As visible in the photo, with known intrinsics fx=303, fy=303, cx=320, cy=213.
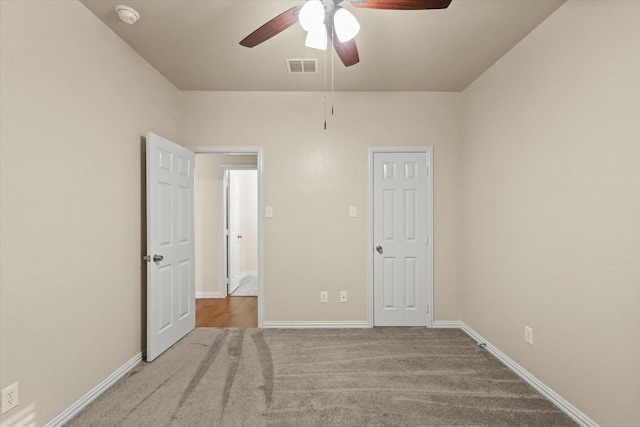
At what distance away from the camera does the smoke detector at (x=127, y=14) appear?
196cm

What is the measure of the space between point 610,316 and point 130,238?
3.26 metres

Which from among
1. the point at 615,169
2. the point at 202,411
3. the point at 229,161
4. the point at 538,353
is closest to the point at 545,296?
the point at 538,353

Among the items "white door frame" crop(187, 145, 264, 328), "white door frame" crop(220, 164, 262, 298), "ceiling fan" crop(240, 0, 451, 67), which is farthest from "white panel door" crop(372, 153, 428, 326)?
"white door frame" crop(220, 164, 262, 298)

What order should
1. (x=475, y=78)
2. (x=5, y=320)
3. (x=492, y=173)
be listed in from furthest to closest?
Answer: (x=475, y=78) → (x=492, y=173) → (x=5, y=320)

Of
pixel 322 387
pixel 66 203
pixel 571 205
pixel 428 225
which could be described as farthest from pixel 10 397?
pixel 428 225

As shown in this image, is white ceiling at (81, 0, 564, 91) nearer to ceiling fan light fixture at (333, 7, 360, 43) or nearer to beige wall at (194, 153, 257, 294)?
ceiling fan light fixture at (333, 7, 360, 43)

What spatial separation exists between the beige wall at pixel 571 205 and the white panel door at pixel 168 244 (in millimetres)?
2963

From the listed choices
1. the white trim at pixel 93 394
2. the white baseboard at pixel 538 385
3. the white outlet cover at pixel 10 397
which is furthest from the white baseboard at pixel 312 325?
the white outlet cover at pixel 10 397

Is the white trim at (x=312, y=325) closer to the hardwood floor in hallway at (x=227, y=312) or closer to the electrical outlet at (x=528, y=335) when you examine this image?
the hardwood floor in hallway at (x=227, y=312)

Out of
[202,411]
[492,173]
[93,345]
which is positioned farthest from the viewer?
[492,173]

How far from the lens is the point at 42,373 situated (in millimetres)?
1689

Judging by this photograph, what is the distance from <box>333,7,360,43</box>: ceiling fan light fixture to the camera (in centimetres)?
155

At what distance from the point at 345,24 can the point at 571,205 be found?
1742 mm

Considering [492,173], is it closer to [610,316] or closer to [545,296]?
[545,296]
